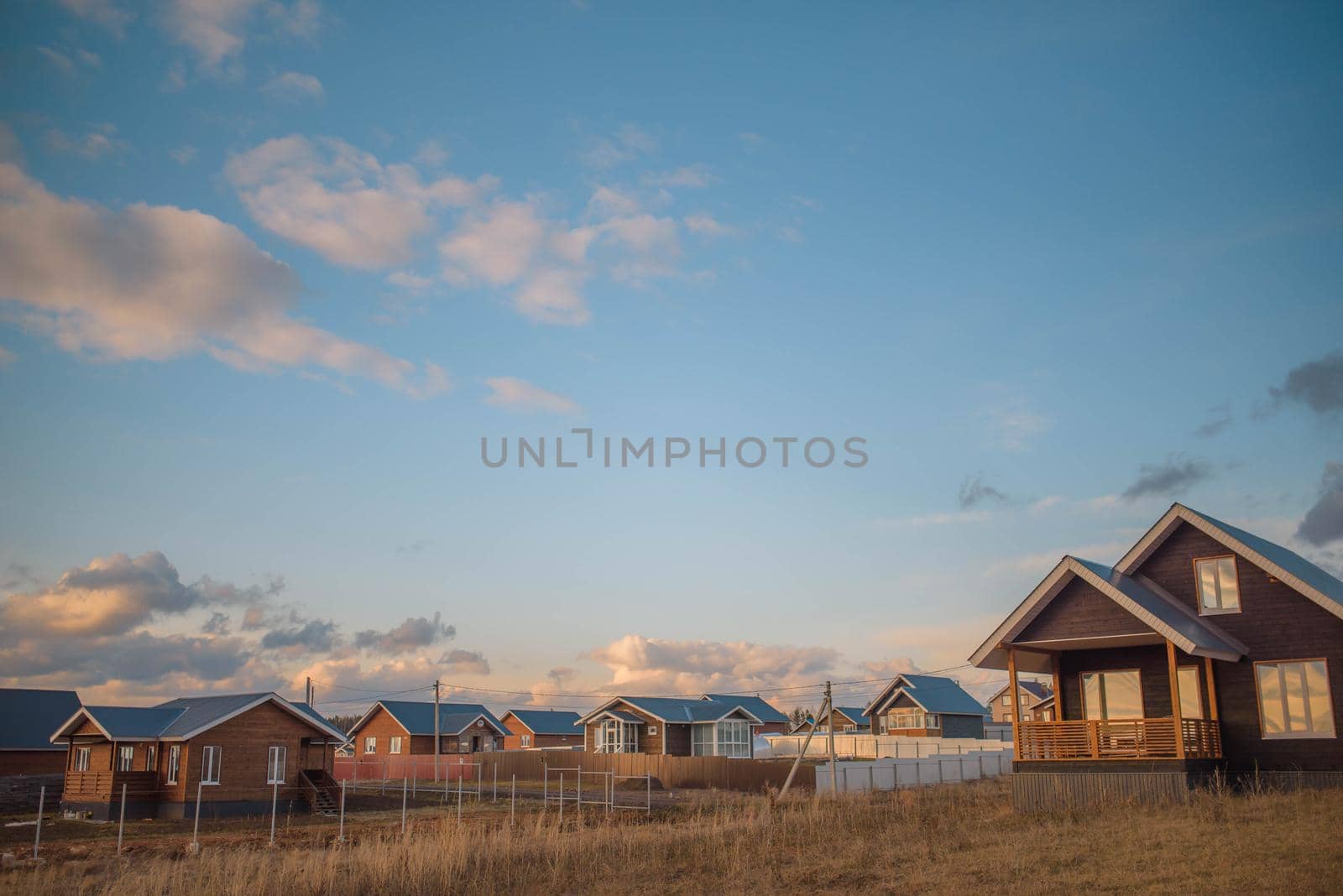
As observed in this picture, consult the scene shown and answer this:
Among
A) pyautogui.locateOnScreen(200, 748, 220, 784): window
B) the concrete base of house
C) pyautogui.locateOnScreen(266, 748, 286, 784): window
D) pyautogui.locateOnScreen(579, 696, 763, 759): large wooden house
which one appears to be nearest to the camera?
the concrete base of house

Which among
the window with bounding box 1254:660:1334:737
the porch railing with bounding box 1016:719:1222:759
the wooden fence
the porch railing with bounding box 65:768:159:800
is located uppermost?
the window with bounding box 1254:660:1334:737

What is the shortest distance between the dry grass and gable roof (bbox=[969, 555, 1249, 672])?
12.1 feet

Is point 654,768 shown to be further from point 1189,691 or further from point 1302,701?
point 1302,701

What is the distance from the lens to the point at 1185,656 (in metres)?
26.9

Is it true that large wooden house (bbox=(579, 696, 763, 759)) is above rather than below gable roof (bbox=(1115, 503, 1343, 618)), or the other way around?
below

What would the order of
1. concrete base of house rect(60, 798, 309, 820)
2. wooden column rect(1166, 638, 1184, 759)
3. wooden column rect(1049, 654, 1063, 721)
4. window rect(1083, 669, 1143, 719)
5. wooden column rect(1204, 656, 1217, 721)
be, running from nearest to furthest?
wooden column rect(1166, 638, 1184, 759) < wooden column rect(1204, 656, 1217, 721) < window rect(1083, 669, 1143, 719) < wooden column rect(1049, 654, 1063, 721) < concrete base of house rect(60, 798, 309, 820)

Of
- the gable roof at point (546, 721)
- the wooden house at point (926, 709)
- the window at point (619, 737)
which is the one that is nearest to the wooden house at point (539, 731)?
the gable roof at point (546, 721)

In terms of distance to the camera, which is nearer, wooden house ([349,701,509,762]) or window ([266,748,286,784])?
window ([266,748,286,784])

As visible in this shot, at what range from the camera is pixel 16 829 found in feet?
111

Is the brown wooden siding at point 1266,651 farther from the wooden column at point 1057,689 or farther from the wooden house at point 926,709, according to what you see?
the wooden house at point 926,709

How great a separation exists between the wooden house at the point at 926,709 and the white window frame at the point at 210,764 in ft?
151

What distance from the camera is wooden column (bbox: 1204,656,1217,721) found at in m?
26.0

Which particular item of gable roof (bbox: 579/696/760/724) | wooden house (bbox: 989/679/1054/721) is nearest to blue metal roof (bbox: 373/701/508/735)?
gable roof (bbox: 579/696/760/724)

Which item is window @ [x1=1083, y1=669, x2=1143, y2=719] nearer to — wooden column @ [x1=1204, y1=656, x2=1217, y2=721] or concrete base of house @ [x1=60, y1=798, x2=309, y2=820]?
wooden column @ [x1=1204, y1=656, x2=1217, y2=721]
